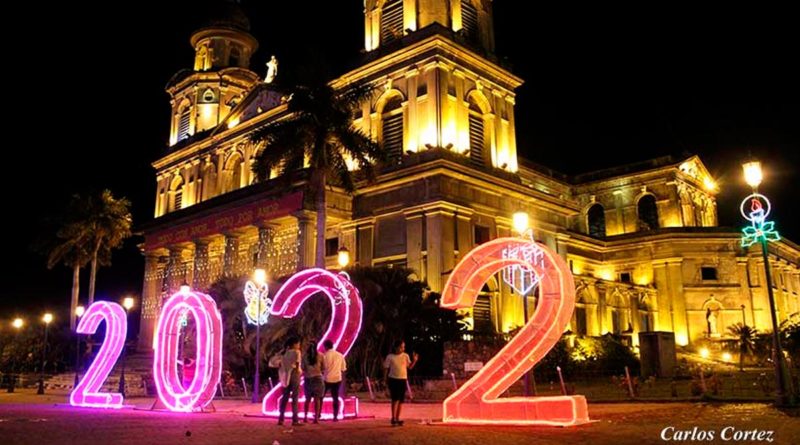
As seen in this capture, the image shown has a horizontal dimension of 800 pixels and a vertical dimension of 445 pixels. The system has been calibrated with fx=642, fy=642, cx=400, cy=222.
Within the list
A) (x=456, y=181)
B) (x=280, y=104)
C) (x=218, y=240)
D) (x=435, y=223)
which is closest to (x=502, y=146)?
(x=456, y=181)

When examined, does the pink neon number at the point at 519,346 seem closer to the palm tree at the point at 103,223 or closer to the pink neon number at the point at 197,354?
the pink neon number at the point at 197,354

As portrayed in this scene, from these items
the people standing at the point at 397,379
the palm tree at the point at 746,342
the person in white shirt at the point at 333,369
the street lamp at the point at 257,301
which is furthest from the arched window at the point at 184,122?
the palm tree at the point at 746,342

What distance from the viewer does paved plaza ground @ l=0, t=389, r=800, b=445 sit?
959cm

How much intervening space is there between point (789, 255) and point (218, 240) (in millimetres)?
44698

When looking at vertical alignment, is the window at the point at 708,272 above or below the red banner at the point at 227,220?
below

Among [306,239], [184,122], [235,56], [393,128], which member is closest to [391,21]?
[393,128]

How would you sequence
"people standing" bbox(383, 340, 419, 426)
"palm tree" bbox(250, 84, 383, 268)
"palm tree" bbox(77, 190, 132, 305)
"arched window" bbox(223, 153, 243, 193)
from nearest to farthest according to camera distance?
"people standing" bbox(383, 340, 419, 426) < "palm tree" bbox(250, 84, 383, 268) < "arched window" bbox(223, 153, 243, 193) < "palm tree" bbox(77, 190, 132, 305)

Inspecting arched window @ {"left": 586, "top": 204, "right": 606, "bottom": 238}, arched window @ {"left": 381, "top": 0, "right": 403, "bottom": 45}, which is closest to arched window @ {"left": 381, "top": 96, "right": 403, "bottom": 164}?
arched window @ {"left": 381, "top": 0, "right": 403, "bottom": 45}

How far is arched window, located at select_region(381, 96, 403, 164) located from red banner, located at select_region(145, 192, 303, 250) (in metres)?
5.04

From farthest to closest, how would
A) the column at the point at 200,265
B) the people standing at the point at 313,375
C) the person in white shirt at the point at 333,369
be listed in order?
the column at the point at 200,265, the person in white shirt at the point at 333,369, the people standing at the point at 313,375

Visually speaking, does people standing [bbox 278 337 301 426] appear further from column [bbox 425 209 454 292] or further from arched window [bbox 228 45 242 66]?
arched window [bbox 228 45 242 66]

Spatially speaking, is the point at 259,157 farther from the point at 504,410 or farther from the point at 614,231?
the point at 614,231

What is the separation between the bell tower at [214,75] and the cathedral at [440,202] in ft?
0.45

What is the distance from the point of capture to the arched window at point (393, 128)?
32094 millimetres
